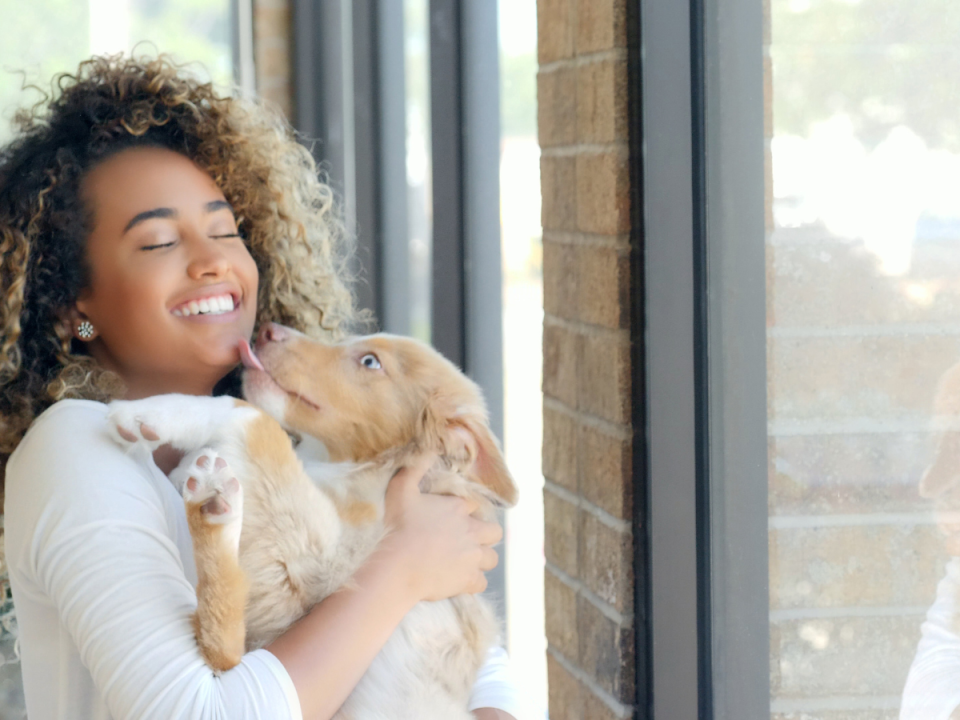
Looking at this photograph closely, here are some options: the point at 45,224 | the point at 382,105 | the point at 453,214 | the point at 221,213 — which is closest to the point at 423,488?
the point at 221,213

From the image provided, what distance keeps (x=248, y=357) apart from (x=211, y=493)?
0.39 metres

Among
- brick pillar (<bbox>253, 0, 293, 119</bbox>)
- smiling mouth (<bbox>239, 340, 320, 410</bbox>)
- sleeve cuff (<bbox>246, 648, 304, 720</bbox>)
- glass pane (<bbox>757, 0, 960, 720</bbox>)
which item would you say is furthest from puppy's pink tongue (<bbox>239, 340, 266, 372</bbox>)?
brick pillar (<bbox>253, 0, 293, 119</bbox>)

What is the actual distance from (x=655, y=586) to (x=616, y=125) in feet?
A: 2.35

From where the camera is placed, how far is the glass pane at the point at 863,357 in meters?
0.98

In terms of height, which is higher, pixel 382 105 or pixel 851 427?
pixel 382 105

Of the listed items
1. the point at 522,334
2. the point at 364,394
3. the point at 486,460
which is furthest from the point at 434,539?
the point at 522,334

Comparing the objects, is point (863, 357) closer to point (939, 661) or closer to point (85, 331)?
point (939, 661)

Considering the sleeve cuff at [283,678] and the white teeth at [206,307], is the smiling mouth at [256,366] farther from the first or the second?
the sleeve cuff at [283,678]

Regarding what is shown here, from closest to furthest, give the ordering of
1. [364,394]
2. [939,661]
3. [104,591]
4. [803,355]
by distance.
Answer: [939,661], [104,591], [803,355], [364,394]

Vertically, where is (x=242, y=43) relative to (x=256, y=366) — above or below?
above

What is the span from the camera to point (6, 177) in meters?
1.67

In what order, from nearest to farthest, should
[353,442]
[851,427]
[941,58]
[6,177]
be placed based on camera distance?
1. [941,58]
2. [851,427]
3. [353,442]
4. [6,177]

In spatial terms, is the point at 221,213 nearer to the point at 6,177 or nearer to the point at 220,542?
the point at 6,177

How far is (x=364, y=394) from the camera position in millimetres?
1573
